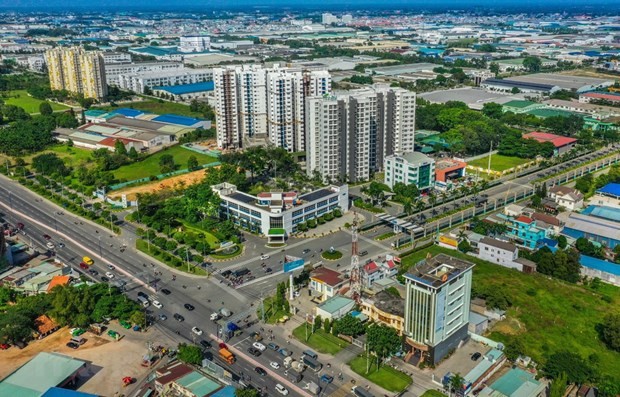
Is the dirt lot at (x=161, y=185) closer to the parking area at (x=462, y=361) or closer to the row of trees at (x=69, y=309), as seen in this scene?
the row of trees at (x=69, y=309)

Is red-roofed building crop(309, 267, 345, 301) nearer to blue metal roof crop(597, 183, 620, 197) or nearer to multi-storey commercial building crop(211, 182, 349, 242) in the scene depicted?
multi-storey commercial building crop(211, 182, 349, 242)

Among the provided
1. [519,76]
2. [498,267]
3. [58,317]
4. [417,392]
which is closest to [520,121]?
[519,76]

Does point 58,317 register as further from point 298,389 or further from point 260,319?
point 298,389

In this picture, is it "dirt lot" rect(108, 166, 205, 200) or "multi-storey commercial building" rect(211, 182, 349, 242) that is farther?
"dirt lot" rect(108, 166, 205, 200)

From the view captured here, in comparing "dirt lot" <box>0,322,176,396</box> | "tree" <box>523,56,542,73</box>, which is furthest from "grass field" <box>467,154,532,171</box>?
"tree" <box>523,56,542,73</box>

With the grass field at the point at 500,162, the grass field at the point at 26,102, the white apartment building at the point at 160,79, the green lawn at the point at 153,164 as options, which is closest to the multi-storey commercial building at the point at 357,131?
the grass field at the point at 500,162

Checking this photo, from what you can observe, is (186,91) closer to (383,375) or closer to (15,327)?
(15,327)

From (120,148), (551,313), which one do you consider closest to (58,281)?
(551,313)
